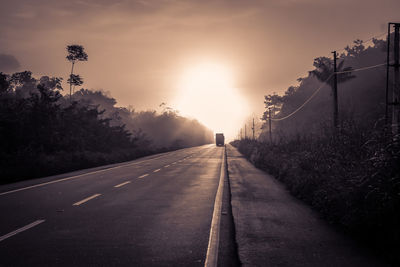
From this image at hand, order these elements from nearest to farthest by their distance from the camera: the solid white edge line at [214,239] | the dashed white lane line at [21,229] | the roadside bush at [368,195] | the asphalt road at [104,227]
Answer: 1. the solid white edge line at [214,239]
2. the asphalt road at [104,227]
3. the roadside bush at [368,195]
4. the dashed white lane line at [21,229]

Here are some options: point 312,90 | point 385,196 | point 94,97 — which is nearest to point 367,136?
point 385,196

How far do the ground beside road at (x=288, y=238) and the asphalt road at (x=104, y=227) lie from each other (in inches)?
27.0

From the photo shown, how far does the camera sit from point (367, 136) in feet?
30.6

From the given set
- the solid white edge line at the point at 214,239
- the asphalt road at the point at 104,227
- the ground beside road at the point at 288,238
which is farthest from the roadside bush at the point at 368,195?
the asphalt road at the point at 104,227

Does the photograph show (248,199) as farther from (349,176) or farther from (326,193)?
(349,176)

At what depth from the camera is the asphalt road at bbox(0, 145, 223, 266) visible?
425cm

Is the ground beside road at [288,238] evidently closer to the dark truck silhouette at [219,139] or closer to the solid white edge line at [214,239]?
the solid white edge line at [214,239]

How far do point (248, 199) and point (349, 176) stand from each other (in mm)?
3014

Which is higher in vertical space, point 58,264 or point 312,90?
point 312,90

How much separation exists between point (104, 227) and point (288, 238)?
3278 mm

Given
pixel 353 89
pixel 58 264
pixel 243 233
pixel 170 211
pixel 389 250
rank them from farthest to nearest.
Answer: pixel 353 89
pixel 170 211
pixel 243 233
pixel 389 250
pixel 58 264

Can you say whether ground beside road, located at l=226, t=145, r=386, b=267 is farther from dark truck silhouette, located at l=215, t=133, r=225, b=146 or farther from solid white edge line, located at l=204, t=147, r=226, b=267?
dark truck silhouette, located at l=215, t=133, r=225, b=146

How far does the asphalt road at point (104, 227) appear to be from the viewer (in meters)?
4.25

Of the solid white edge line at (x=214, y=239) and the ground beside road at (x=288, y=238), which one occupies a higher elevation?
the solid white edge line at (x=214, y=239)
